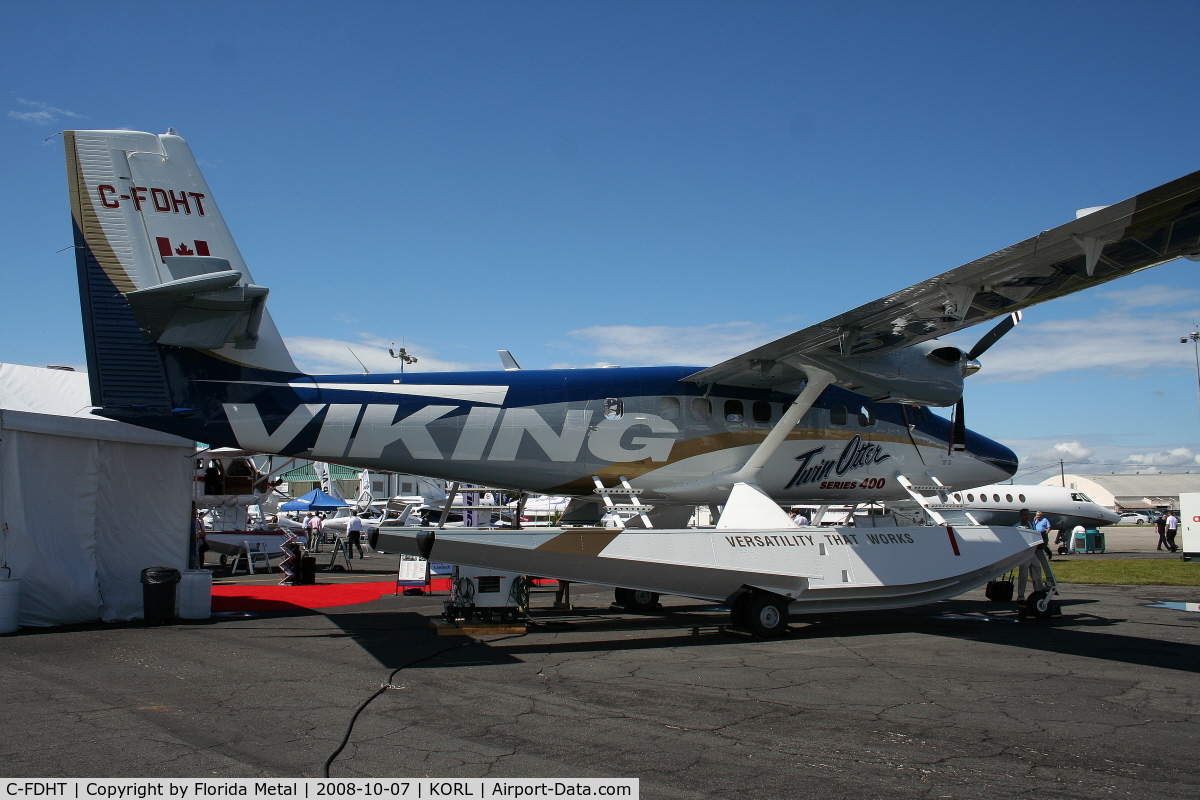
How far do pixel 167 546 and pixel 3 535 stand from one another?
2625 millimetres

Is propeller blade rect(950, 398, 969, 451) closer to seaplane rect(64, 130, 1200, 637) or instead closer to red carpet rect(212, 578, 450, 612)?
seaplane rect(64, 130, 1200, 637)

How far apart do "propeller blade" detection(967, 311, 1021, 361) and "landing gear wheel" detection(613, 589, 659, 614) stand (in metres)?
7.23

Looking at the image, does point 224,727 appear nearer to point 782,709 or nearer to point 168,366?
point 782,709

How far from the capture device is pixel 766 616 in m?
11.1

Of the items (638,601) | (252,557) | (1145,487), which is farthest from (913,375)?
(1145,487)

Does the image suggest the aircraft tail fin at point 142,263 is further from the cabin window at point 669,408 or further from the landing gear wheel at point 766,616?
the landing gear wheel at point 766,616

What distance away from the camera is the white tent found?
11.6m

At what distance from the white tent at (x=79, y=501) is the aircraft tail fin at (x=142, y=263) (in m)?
2.47

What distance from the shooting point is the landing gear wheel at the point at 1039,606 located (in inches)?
507

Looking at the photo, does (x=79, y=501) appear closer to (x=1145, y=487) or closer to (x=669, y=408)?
(x=669, y=408)

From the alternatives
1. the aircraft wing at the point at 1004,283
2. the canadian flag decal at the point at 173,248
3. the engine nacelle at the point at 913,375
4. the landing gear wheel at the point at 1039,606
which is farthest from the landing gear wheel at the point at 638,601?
the canadian flag decal at the point at 173,248

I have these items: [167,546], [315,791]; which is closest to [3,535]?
[167,546]

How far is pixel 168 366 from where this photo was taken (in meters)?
10.6

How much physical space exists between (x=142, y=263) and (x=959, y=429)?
13760 mm
